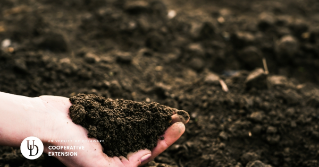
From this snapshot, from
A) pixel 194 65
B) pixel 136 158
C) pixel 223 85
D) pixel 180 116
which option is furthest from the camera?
pixel 194 65

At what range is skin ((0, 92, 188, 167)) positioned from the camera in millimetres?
1531

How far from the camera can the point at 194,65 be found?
298 centimetres

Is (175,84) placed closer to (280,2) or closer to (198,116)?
(198,116)

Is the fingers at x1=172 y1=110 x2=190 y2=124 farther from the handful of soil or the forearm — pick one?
the forearm

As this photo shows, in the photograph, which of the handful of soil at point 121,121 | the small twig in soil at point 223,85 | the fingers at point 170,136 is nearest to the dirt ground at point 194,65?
the small twig in soil at point 223,85

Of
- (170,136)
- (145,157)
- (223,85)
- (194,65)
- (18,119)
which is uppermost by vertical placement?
(194,65)

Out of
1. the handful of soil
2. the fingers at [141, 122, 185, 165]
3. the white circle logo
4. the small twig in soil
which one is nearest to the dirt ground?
the small twig in soil

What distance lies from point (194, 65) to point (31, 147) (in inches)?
78.6

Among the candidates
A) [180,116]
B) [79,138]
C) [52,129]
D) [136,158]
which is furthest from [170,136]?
[52,129]

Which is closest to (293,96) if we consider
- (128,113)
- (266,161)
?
(266,161)

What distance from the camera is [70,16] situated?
355 cm

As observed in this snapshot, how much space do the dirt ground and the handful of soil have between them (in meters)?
0.37

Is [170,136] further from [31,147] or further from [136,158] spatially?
[31,147]

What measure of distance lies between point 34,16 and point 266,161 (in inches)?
133
